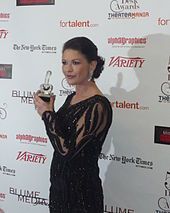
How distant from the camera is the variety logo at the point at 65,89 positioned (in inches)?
85.9

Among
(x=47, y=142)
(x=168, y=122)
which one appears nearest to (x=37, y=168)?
(x=47, y=142)

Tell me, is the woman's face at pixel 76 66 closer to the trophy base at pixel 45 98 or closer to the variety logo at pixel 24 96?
the trophy base at pixel 45 98

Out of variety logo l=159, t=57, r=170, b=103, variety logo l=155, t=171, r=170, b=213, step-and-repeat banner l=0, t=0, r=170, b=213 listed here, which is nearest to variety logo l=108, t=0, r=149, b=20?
step-and-repeat banner l=0, t=0, r=170, b=213

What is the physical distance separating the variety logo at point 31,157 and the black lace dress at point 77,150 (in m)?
0.71

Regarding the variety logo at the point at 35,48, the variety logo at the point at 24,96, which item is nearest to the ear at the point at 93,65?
the variety logo at the point at 35,48

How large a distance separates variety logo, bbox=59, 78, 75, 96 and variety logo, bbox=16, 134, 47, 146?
0.29 m

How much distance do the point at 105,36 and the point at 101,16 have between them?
0.11 meters

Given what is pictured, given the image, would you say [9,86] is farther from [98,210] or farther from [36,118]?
[98,210]

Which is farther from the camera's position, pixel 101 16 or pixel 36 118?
pixel 36 118

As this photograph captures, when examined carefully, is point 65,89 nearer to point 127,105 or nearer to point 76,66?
point 127,105

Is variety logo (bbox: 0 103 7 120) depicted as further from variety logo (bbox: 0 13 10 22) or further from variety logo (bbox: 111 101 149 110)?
variety logo (bbox: 111 101 149 110)

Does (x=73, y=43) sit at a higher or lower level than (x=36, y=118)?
higher

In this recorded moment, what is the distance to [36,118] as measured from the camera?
7.51 ft

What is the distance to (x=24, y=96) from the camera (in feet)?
7.58
